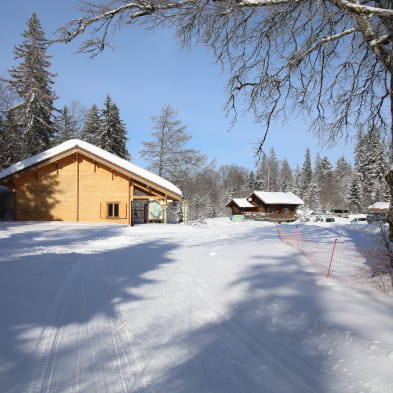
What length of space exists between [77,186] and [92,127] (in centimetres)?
2135

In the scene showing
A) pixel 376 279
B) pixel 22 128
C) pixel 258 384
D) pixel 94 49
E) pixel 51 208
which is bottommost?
pixel 258 384

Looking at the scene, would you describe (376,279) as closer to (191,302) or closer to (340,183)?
(191,302)

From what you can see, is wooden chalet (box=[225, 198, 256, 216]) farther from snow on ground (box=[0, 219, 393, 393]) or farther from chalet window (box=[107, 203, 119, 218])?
snow on ground (box=[0, 219, 393, 393])

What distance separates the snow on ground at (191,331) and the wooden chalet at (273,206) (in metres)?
37.0

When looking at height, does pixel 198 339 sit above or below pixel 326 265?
below

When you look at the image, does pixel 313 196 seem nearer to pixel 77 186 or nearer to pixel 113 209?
pixel 113 209

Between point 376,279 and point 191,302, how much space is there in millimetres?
3584

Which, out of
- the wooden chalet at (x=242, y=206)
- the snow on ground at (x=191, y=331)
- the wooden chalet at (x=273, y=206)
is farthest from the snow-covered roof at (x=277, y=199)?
the snow on ground at (x=191, y=331)

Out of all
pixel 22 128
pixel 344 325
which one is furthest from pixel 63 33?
pixel 22 128

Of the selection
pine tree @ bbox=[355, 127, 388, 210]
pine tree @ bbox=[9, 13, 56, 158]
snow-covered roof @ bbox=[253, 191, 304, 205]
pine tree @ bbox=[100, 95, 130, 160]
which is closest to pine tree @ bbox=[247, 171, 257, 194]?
snow-covered roof @ bbox=[253, 191, 304, 205]

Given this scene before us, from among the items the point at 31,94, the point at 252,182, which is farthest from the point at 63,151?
the point at 252,182

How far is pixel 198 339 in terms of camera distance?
3504 millimetres

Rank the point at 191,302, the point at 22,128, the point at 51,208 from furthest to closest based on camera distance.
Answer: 1. the point at 22,128
2. the point at 51,208
3. the point at 191,302

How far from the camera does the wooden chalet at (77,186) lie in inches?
723
